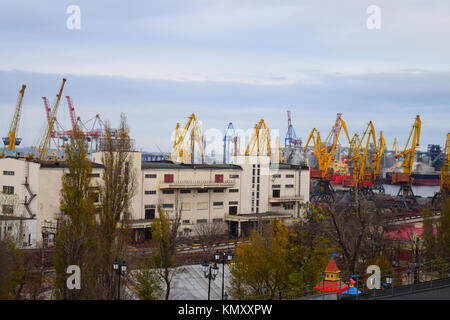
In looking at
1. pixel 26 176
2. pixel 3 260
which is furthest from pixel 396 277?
pixel 26 176

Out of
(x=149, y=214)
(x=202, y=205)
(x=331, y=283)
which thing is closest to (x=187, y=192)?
(x=202, y=205)

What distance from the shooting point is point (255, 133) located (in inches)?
1818

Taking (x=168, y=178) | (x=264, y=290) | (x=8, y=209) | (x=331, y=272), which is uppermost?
(x=168, y=178)

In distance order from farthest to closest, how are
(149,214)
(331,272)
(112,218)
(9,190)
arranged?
(149,214)
(9,190)
(331,272)
(112,218)

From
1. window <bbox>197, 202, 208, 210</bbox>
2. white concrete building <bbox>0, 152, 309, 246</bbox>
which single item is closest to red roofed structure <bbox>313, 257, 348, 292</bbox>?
white concrete building <bbox>0, 152, 309, 246</bbox>

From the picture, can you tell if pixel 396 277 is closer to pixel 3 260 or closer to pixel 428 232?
pixel 428 232

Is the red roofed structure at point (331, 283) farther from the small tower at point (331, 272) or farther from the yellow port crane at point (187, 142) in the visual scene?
the yellow port crane at point (187, 142)

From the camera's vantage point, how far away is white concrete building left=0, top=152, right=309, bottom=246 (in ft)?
73.5

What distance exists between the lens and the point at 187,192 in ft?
84.6

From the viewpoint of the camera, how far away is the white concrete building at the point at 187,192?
22.4 meters

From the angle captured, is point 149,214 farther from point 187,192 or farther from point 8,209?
point 8,209

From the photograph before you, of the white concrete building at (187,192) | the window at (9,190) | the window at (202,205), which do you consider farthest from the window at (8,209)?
the window at (202,205)
